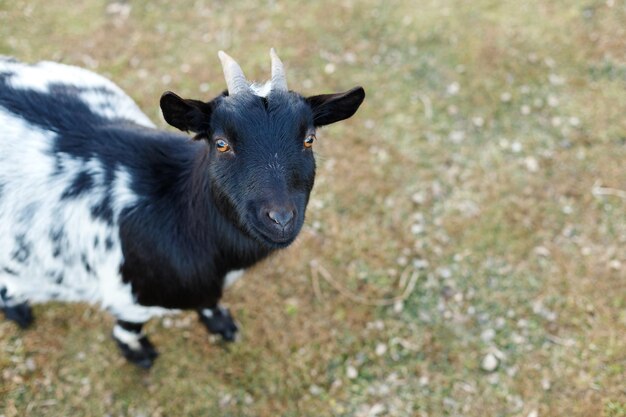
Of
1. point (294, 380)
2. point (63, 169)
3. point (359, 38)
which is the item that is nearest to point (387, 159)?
point (359, 38)

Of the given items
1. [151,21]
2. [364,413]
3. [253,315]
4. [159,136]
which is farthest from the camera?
[151,21]

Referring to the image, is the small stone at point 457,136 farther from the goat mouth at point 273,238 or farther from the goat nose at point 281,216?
the goat nose at point 281,216

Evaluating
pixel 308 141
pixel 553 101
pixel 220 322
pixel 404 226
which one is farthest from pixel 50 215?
pixel 553 101

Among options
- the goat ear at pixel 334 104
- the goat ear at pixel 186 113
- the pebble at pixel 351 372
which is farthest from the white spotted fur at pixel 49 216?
the pebble at pixel 351 372

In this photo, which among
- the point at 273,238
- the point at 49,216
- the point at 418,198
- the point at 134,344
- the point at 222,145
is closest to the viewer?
the point at 273,238

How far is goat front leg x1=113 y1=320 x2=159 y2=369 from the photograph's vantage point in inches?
180

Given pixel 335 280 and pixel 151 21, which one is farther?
pixel 151 21

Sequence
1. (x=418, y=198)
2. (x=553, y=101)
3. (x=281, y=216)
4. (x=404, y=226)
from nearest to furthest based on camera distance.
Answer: (x=281, y=216) < (x=404, y=226) < (x=418, y=198) < (x=553, y=101)

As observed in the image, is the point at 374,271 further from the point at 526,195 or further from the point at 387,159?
the point at 526,195

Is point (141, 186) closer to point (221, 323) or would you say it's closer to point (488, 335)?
point (221, 323)

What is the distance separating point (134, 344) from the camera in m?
4.79

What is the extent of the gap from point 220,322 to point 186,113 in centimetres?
250

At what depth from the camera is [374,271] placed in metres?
5.75

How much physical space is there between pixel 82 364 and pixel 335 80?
458cm
